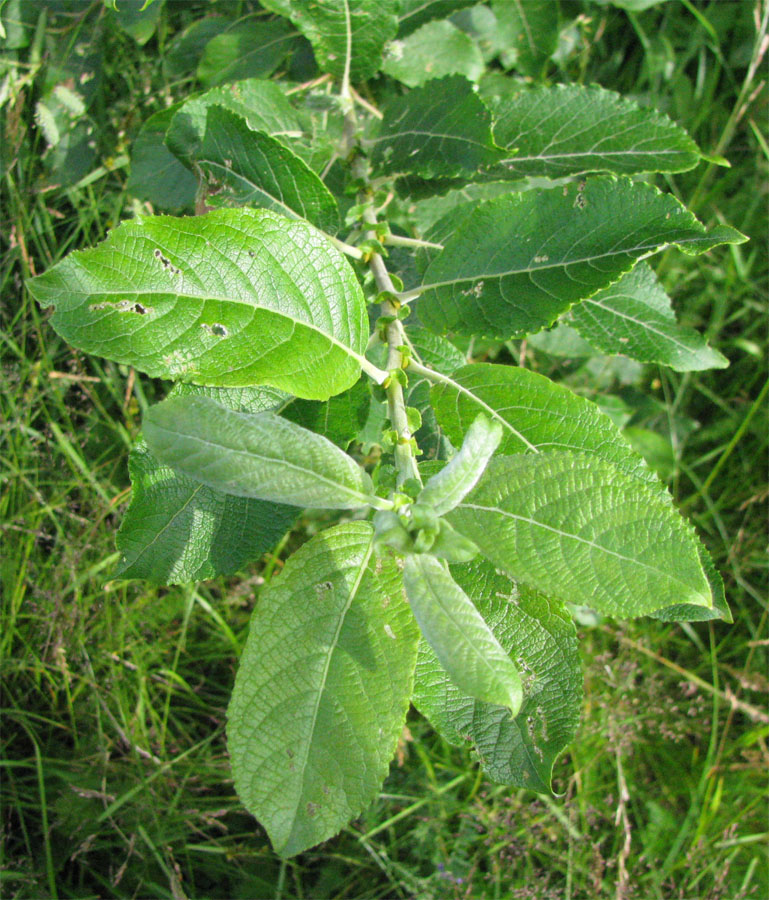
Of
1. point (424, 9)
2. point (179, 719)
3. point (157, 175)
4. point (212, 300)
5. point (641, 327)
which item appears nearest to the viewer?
point (212, 300)

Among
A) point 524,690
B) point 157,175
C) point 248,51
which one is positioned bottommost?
point 524,690

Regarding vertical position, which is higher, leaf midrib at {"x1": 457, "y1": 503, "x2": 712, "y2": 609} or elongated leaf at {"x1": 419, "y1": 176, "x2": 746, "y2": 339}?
elongated leaf at {"x1": 419, "y1": 176, "x2": 746, "y2": 339}

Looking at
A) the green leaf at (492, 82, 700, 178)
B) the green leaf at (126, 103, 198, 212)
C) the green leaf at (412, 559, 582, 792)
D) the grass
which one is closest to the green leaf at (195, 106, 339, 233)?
the green leaf at (492, 82, 700, 178)

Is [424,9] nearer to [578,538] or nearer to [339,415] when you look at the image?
[339,415]

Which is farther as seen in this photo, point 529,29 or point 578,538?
point 529,29

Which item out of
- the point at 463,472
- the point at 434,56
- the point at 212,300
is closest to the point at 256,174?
the point at 212,300

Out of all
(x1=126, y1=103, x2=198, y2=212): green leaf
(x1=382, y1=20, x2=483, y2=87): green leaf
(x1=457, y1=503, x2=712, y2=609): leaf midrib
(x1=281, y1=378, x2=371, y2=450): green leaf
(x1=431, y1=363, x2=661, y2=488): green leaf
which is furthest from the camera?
(x1=382, y1=20, x2=483, y2=87): green leaf

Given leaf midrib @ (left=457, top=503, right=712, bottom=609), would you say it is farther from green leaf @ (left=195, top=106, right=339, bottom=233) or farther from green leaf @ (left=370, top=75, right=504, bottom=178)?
green leaf @ (left=370, top=75, right=504, bottom=178)

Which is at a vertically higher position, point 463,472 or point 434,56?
point 434,56
